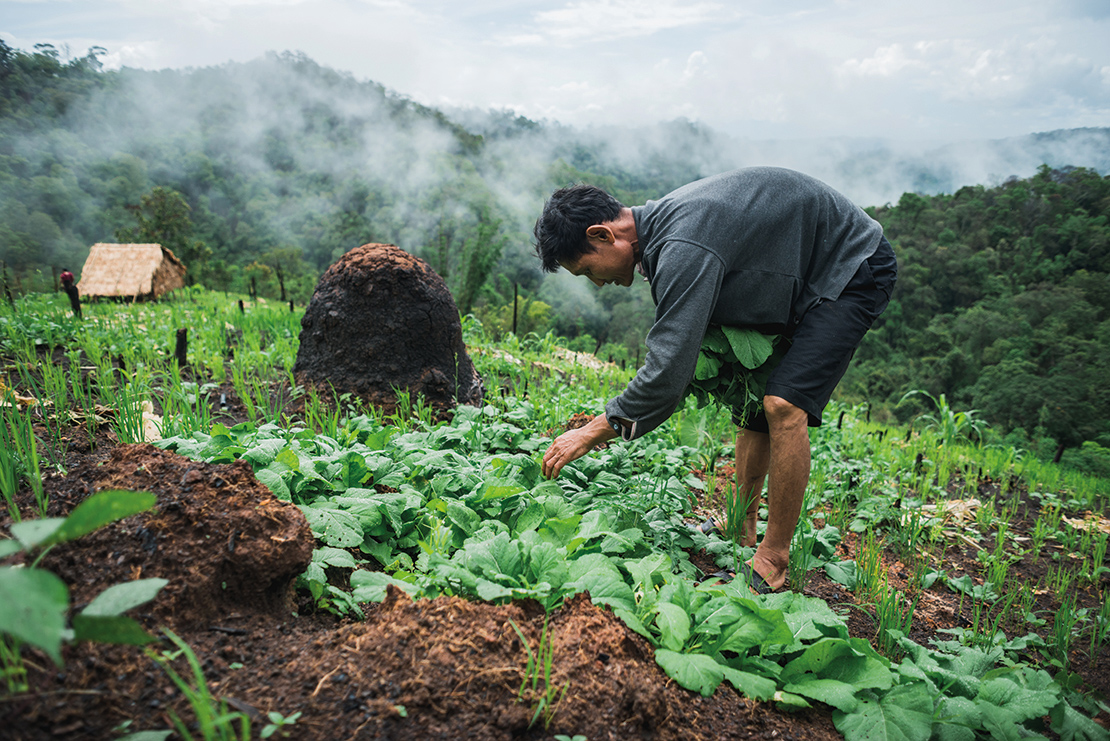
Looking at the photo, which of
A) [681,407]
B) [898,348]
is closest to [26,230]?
[681,407]

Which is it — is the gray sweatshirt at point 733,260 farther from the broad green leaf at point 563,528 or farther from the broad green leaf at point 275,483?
the broad green leaf at point 275,483

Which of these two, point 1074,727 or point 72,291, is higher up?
point 72,291

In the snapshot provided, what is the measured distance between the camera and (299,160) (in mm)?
55062

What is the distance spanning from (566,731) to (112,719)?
0.85 metres

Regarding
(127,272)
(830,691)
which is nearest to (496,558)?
(830,691)

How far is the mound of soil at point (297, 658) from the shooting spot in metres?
1.03

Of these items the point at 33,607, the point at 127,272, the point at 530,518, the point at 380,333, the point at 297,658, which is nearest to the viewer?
the point at 33,607

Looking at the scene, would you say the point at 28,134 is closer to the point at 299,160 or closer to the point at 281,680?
the point at 299,160

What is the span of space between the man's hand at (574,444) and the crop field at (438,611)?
0.10 m

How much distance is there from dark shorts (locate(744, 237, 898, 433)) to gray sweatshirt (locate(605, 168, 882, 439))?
0.21 feet

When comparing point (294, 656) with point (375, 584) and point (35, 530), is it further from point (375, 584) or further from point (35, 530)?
point (35, 530)

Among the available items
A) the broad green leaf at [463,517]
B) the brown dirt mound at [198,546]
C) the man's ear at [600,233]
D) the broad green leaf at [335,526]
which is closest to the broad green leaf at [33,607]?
the brown dirt mound at [198,546]

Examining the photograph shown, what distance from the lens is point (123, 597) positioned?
39.9 inches

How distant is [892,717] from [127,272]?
1132cm
